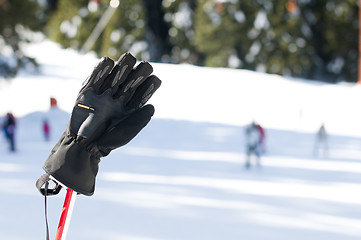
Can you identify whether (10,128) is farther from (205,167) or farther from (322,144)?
(322,144)

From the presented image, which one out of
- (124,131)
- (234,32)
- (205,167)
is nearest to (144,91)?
(124,131)

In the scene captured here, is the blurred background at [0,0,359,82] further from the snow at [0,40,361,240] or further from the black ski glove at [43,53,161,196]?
the black ski glove at [43,53,161,196]

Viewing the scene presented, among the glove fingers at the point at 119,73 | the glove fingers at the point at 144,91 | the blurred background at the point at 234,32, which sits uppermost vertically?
the blurred background at the point at 234,32

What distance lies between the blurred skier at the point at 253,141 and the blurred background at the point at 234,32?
1277 centimetres

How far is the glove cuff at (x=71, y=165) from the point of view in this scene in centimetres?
224

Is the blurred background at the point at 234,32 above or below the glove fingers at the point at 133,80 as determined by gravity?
above

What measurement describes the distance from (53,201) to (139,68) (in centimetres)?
414

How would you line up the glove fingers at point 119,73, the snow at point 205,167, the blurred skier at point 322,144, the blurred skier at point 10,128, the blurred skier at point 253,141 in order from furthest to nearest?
the blurred skier at point 10,128, the blurred skier at point 322,144, the blurred skier at point 253,141, the snow at point 205,167, the glove fingers at point 119,73

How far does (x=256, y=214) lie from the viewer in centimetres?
593

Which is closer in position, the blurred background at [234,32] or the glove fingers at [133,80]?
the glove fingers at [133,80]

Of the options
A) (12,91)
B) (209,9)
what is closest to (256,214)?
(12,91)

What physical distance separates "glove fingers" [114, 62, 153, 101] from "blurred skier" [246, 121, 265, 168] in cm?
562

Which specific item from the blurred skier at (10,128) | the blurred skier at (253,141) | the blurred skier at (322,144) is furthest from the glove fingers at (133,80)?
the blurred skier at (10,128)

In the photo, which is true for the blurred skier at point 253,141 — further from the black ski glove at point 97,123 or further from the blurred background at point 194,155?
the black ski glove at point 97,123
